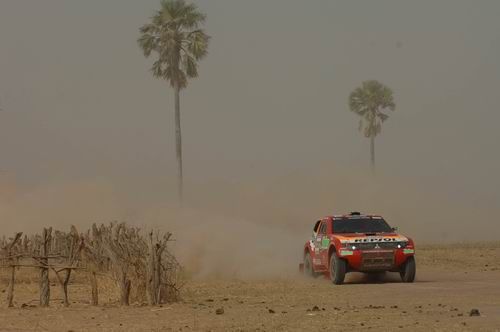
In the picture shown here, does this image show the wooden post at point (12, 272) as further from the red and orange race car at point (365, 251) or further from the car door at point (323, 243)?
the car door at point (323, 243)

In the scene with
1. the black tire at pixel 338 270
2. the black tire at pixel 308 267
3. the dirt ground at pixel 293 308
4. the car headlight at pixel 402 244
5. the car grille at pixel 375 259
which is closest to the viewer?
the dirt ground at pixel 293 308

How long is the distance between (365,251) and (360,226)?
164cm

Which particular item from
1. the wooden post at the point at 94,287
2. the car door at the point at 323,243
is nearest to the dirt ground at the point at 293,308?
the wooden post at the point at 94,287

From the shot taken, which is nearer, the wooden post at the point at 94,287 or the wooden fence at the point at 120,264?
the wooden fence at the point at 120,264

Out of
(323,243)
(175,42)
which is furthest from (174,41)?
(323,243)

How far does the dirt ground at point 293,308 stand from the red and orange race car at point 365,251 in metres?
0.44

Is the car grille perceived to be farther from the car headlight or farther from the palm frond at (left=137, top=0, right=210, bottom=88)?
the palm frond at (left=137, top=0, right=210, bottom=88)

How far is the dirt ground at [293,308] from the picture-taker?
1645 centimetres

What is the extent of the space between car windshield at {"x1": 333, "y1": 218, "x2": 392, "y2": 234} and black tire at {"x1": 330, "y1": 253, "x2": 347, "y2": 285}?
3.49 feet

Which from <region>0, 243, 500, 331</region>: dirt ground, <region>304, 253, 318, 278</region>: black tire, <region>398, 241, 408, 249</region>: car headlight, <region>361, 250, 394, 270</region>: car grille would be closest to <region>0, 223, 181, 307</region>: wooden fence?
<region>0, 243, 500, 331</region>: dirt ground

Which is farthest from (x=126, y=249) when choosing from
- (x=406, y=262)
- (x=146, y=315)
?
(x=406, y=262)

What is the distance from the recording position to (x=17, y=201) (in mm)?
53625

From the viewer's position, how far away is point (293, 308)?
19469 mm

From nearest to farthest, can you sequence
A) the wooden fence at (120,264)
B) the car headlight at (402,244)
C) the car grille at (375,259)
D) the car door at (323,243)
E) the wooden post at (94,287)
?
the wooden fence at (120,264), the wooden post at (94,287), the car grille at (375,259), the car headlight at (402,244), the car door at (323,243)
